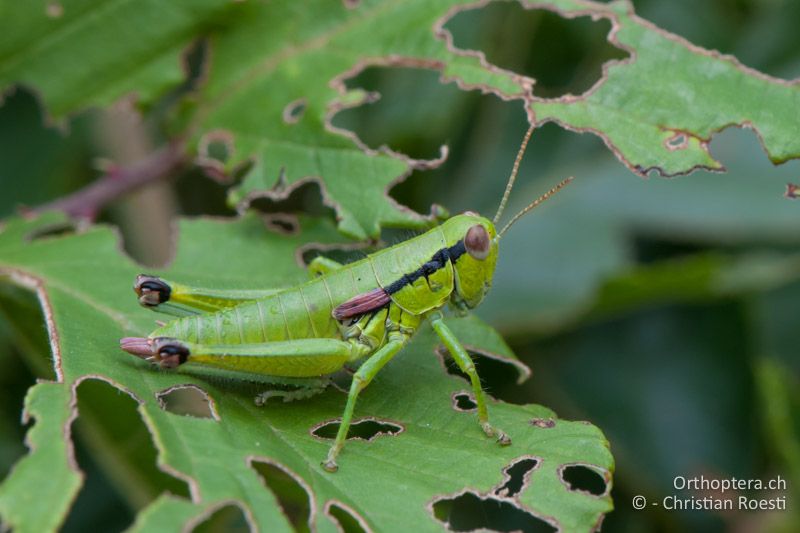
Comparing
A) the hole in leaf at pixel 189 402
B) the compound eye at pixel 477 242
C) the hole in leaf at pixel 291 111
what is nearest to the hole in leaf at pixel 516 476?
the compound eye at pixel 477 242

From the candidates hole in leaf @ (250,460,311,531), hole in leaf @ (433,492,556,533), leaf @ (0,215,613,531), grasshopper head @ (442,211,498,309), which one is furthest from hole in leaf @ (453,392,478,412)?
hole in leaf @ (433,492,556,533)

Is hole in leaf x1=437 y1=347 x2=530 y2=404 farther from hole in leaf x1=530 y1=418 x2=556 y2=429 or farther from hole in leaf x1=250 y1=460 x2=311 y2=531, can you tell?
hole in leaf x1=250 y1=460 x2=311 y2=531

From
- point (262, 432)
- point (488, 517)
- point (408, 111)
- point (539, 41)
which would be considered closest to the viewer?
point (262, 432)

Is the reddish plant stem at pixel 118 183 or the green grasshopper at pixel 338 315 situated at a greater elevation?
the reddish plant stem at pixel 118 183

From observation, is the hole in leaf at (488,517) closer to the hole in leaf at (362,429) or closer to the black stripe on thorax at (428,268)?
the hole in leaf at (362,429)

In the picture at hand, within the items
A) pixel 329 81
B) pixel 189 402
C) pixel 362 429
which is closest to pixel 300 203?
pixel 329 81

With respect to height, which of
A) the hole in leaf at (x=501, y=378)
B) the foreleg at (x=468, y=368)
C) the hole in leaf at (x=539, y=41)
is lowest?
the hole in leaf at (x=501, y=378)

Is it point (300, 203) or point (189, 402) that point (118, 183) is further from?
point (189, 402)
